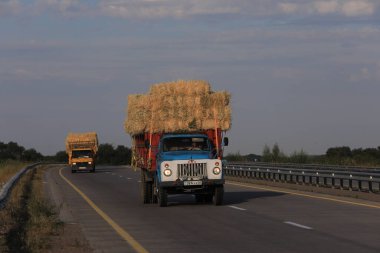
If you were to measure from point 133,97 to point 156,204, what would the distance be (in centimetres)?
362

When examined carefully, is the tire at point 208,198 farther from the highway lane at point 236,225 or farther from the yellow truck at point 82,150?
the yellow truck at point 82,150

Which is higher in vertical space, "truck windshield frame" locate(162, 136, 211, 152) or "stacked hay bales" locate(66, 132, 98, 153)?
"stacked hay bales" locate(66, 132, 98, 153)

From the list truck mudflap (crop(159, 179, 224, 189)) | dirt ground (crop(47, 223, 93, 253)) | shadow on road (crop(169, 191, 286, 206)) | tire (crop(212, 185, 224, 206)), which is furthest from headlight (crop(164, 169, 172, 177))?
dirt ground (crop(47, 223, 93, 253))

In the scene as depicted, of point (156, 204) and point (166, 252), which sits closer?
point (166, 252)

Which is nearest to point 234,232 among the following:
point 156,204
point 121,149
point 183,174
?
point 183,174

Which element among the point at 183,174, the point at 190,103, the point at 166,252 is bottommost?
the point at 166,252

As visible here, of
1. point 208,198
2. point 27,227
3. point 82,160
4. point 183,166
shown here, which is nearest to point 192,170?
point 183,166

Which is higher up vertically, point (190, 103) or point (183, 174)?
point (190, 103)

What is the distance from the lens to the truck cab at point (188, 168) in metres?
25.3

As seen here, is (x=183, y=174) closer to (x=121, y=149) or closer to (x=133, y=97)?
(x=133, y=97)

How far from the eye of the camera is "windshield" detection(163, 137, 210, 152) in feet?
87.3

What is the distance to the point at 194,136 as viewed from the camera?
87.8 feet

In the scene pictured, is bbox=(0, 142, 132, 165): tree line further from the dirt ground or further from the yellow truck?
the dirt ground

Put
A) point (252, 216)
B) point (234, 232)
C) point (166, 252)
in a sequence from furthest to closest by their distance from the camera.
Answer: point (252, 216) < point (234, 232) < point (166, 252)
